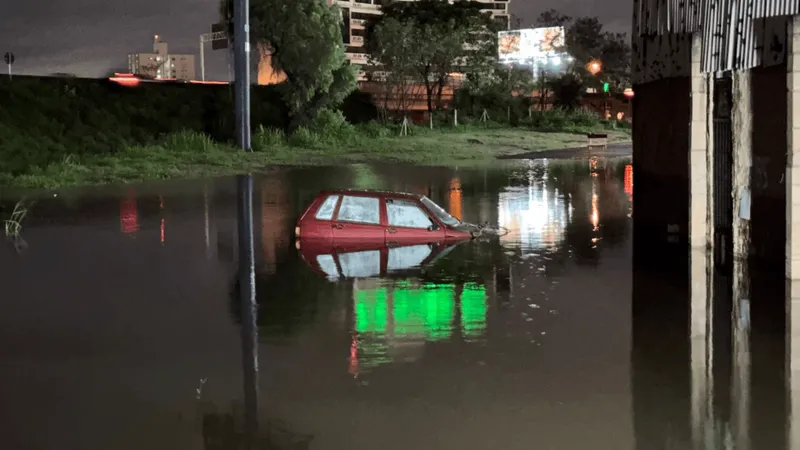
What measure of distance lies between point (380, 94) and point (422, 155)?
24.1 metres

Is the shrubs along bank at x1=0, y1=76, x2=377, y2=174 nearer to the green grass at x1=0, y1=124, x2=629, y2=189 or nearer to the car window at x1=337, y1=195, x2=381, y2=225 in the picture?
A: the green grass at x1=0, y1=124, x2=629, y2=189

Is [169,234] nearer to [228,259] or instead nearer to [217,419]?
[228,259]

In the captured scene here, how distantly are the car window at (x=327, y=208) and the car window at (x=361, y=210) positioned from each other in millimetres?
165

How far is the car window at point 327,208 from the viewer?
65.9 feet

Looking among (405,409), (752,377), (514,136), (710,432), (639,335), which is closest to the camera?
(710,432)

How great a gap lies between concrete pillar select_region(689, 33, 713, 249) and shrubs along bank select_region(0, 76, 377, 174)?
85.7 ft

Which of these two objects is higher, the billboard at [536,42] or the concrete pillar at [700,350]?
the billboard at [536,42]

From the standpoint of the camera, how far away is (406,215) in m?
20.2

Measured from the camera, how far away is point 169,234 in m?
22.0

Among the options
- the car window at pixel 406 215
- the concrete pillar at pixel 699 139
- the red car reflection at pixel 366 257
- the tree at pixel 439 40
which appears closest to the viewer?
the red car reflection at pixel 366 257

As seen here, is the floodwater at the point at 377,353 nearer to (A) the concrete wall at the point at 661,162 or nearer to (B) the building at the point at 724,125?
(A) the concrete wall at the point at 661,162

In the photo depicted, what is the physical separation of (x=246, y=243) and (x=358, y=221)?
234 centimetres

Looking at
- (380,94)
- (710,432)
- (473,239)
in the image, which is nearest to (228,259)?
(473,239)

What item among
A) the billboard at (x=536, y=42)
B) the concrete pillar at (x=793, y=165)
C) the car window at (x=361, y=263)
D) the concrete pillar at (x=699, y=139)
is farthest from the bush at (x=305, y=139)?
the billboard at (x=536, y=42)
